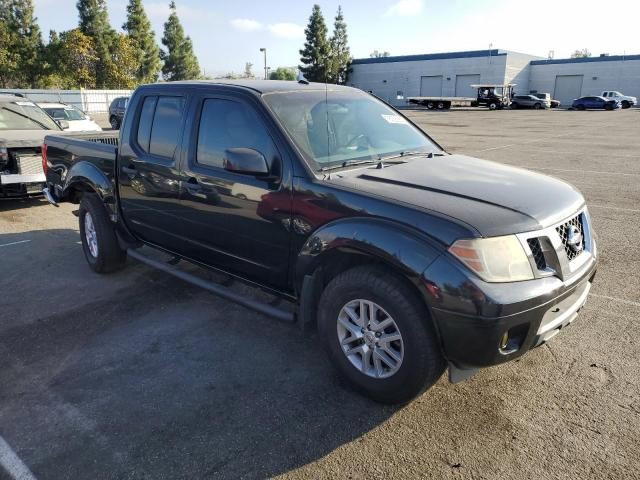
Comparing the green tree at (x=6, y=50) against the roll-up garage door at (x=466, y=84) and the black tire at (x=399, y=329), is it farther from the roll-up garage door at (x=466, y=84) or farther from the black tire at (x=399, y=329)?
the black tire at (x=399, y=329)

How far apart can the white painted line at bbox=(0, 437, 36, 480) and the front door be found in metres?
1.81

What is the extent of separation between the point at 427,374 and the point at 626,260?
13.1 feet

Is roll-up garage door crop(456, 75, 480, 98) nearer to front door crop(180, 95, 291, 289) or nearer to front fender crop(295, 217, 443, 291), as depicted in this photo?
front door crop(180, 95, 291, 289)

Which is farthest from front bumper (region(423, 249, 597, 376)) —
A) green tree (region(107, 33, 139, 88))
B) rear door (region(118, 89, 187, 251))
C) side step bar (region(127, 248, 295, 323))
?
green tree (region(107, 33, 139, 88))

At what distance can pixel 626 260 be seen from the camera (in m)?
5.61

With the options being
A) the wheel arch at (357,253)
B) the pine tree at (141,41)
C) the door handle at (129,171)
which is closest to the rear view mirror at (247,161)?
→ the wheel arch at (357,253)

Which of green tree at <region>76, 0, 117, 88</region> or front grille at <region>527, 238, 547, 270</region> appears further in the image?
green tree at <region>76, 0, 117, 88</region>

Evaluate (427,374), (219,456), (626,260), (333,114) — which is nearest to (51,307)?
(219,456)

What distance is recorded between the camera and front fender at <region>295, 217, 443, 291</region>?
271 cm

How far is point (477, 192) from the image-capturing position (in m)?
3.09

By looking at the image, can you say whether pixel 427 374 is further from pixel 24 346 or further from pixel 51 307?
pixel 51 307

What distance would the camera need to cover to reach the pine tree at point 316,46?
7506 cm

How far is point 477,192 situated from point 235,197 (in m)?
1.69

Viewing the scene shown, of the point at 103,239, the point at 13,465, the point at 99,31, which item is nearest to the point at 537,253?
the point at 13,465
